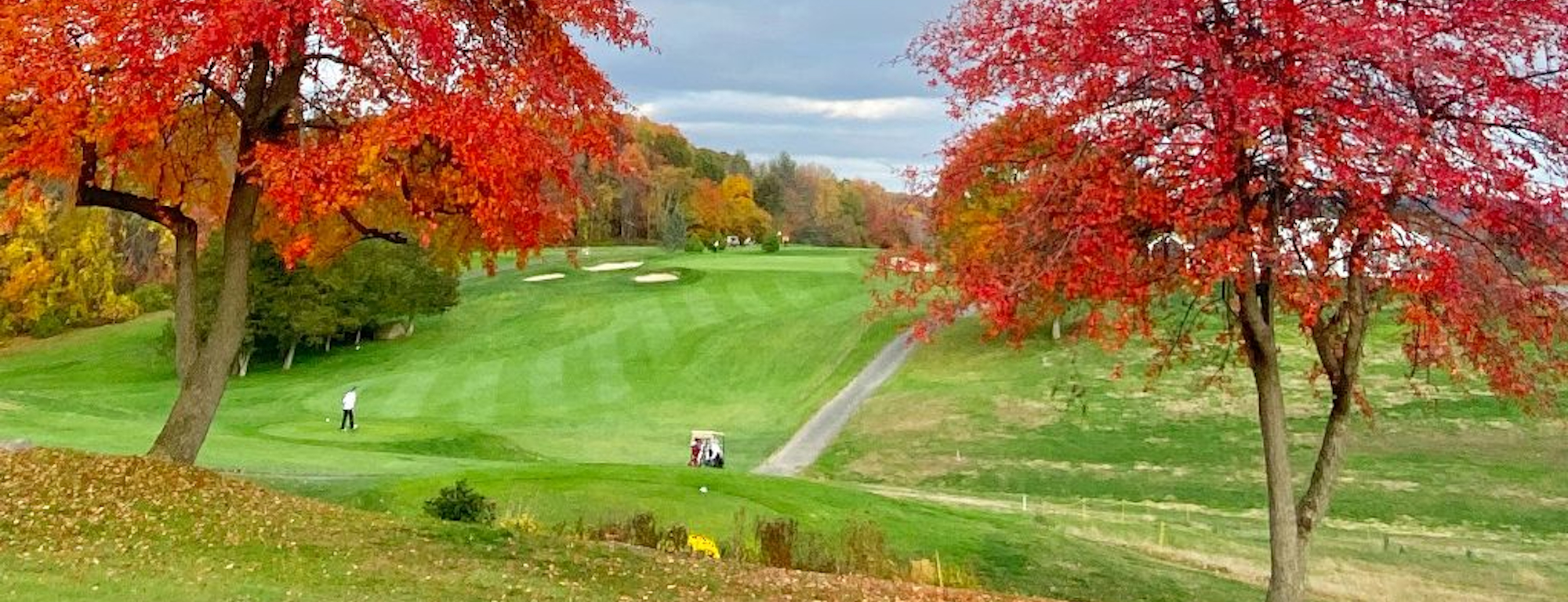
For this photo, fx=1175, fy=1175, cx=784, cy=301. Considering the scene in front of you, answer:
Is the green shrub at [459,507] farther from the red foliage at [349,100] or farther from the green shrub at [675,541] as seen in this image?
the red foliage at [349,100]

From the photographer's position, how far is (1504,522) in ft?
87.5

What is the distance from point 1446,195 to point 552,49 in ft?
28.0

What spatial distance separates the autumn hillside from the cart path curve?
57.5 feet

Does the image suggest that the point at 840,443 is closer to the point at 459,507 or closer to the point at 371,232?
the point at 459,507

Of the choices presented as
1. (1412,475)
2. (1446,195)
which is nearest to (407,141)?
(1446,195)

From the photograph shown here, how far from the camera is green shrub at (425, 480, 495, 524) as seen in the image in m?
13.2

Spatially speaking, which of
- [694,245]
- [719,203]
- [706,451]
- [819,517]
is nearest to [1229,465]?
[706,451]

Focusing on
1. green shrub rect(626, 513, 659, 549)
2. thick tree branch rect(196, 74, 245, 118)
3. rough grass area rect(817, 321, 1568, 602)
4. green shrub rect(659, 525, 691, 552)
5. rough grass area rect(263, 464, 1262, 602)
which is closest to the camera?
thick tree branch rect(196, 74, 245, 118)

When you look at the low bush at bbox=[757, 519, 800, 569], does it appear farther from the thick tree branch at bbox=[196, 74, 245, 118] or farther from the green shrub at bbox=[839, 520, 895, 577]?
the thick tree branch at bbox=[196, 74, 245, 118]

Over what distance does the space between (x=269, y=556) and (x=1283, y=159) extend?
8430mm

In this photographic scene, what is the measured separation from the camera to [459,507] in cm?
1323

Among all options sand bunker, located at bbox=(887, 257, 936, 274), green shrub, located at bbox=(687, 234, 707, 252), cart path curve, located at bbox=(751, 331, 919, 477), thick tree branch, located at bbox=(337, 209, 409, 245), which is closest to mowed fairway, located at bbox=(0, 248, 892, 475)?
cart path curve, located at bbox=(751, 331, 919, 477)

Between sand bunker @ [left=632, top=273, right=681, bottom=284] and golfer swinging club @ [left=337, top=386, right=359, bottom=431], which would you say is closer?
golfer swinging club @ [left=337, top=386, right=359, bottom=431]

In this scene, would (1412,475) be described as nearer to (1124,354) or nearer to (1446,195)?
(1124,354)
